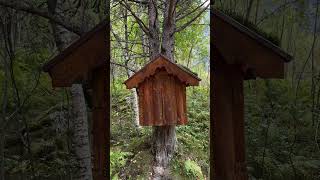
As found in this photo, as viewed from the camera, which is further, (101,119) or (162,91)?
(101,119)

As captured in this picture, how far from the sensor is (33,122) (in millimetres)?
3270

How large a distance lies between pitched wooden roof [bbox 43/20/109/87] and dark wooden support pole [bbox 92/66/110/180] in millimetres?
163

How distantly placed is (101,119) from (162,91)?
39 centimetres

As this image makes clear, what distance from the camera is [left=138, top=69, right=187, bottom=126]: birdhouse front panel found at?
1.96 metres

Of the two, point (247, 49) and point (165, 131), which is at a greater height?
point (247, 49)

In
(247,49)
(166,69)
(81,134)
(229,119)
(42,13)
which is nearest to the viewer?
(247,49)

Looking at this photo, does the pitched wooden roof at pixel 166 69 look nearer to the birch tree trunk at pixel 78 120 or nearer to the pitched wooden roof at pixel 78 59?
the pitched wooden roof at pixel 78 59

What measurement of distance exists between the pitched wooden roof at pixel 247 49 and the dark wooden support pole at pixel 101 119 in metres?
0.66

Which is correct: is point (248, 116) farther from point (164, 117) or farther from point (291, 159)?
point (164, 117)

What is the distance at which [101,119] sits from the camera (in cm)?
209

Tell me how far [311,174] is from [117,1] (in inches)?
88.6

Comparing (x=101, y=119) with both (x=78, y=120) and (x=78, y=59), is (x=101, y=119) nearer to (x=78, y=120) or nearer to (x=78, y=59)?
(x=78, y=59)

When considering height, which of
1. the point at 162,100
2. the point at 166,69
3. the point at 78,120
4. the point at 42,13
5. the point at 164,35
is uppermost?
the point at 42,13

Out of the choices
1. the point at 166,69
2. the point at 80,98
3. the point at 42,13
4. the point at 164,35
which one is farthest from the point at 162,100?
the point at 42,13
